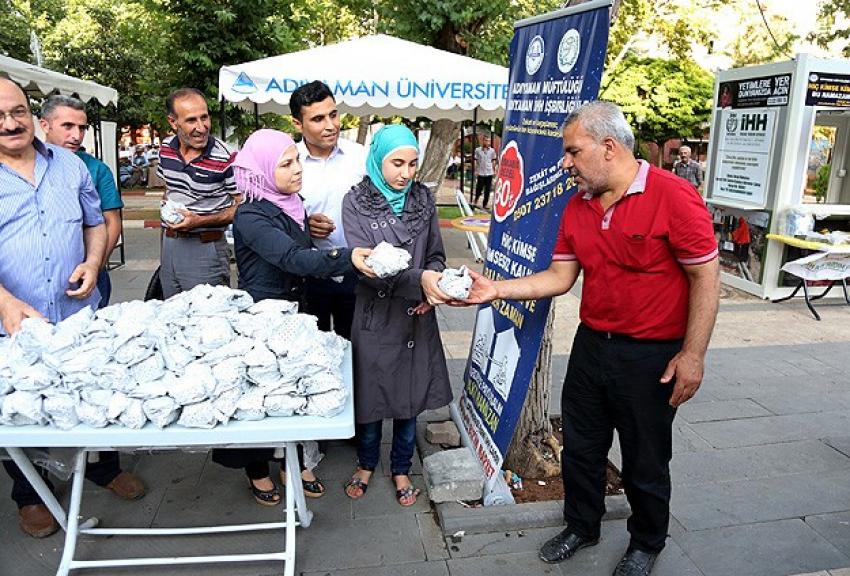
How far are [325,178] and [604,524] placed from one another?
2.20m

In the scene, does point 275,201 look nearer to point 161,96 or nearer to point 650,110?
point 161,96

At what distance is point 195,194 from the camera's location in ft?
11.3

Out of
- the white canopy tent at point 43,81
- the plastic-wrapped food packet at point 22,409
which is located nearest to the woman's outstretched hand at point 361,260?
the plastic-wrapped food packet at point 22,409

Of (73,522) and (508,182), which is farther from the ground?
(508,182)

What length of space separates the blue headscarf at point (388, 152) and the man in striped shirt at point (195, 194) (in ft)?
3.76

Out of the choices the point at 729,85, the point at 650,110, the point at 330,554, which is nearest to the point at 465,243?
the point at 729,85

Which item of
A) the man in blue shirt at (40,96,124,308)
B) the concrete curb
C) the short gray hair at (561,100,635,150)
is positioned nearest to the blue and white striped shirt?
the man in blue shirt at (40,96,124,308)

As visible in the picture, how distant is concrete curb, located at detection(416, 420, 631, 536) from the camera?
→ 2.88m

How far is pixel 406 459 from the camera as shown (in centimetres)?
315

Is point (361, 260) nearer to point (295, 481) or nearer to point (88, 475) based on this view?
point (295, 481)

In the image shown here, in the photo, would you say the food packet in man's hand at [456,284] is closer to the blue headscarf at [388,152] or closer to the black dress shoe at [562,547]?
the blue headscarf at [388,152]

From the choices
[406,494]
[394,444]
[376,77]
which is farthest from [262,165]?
[376,77]

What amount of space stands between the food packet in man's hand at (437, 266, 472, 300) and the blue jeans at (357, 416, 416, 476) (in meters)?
0.85

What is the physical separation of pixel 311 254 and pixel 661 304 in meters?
1.34
